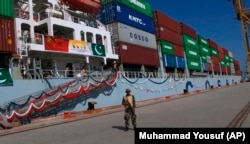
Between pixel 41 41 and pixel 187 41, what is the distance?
134 feet

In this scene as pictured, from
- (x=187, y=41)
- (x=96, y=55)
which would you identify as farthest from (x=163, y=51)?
(x=96, y=55)

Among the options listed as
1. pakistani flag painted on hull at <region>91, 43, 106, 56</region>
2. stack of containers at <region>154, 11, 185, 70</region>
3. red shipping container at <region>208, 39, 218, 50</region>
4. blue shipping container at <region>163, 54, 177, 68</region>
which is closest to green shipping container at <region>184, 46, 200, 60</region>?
stack of containers at <region>154, 11, 185, 70</region>

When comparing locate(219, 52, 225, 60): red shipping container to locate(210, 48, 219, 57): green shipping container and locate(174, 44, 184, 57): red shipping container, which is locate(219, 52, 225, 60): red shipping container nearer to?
locate(210, 48, 219, 57): green shipping container

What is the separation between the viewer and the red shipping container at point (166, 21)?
152ft

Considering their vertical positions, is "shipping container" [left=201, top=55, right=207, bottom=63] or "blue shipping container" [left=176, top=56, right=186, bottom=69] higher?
"shipping container" [left=201, top=55, right=207, bottom=63]

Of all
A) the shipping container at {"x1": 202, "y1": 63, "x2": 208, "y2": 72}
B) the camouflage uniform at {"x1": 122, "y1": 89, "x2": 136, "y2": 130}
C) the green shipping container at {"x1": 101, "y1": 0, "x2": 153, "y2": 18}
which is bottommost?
the camouflage uniform at {"x1": 122, "y1": 89, "x2": 136, "y2": 130}

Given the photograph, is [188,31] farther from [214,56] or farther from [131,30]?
[131,30]

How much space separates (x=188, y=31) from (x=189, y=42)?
2378mm

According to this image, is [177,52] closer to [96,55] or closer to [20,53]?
[96,55]

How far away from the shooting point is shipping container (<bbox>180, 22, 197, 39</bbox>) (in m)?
57.4

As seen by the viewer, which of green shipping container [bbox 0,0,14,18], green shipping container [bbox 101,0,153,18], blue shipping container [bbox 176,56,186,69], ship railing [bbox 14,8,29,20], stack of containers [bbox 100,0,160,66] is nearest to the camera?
green shipping container [bbox 0,0,14,18]

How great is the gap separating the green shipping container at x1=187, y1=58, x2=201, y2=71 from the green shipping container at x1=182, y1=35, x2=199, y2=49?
314 centimetres

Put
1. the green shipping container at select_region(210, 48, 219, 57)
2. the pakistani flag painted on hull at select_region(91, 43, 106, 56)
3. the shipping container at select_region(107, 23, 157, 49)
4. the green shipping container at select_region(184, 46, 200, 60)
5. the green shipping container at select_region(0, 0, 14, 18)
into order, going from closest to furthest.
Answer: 1. the green shipping container at select_region(0, 0, 14, 18)
2. the pakistani flag painted on hull at select_region(91, 43, 106, 56)
3. the shipping container at select_region(107, 23, 157, 49)
4. the green shipping container at select_region(184, 46, 200, 60)
5. the green shipping container at select_region(210, 48, 219, 57)

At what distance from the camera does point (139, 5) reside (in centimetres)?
4178
